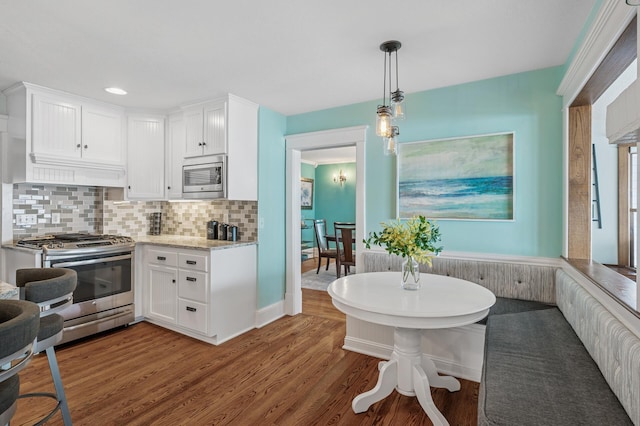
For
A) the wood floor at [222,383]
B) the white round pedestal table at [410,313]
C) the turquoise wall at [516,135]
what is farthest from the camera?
the turquoise wall at [516,135]

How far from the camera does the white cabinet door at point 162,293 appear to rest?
3189mm

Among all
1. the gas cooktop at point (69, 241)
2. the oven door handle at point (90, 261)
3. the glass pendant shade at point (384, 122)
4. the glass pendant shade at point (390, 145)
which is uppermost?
the glass pendant shade at point (384, 122)

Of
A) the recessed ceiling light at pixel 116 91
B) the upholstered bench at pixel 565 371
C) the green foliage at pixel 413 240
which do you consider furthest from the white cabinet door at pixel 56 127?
the upholstered bench at pixel 565 371

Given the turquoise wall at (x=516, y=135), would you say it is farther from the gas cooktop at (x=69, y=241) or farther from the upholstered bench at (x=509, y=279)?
the gas cooktop at (x=69, y=241)

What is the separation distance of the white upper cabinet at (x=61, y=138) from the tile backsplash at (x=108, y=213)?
320 millimetres

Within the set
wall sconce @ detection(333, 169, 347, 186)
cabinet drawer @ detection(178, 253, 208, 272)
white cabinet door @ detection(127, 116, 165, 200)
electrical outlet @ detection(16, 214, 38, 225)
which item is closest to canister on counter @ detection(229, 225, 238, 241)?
cabinet drawer @ detection(178, 253, 208, 272)

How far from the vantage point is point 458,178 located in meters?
2.79

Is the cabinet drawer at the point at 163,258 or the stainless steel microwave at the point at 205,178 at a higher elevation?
the stainless steel microwave at the point at 205,178

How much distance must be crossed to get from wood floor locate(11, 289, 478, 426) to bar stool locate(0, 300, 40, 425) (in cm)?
106

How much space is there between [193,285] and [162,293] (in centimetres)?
51

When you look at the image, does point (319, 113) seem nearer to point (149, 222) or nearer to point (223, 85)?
point (223, 85)

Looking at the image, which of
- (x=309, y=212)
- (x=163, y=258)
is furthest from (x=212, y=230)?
(x=309, y=212)

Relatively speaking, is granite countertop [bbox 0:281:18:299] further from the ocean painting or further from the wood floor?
the ocean painting

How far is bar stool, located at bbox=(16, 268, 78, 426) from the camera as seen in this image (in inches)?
54.7
